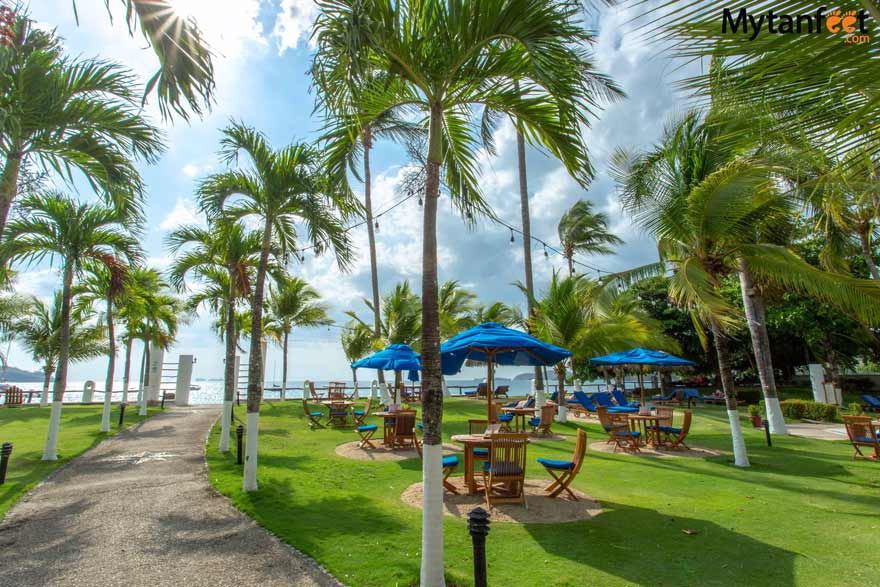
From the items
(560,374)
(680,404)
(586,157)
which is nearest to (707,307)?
(586,157)

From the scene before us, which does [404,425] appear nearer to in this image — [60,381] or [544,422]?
[544,422]

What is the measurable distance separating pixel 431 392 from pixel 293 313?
Result: 25.3 meters

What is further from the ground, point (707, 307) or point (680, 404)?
point (707, 307)

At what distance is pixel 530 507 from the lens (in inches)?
247

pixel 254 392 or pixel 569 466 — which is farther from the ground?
pixel 254 392

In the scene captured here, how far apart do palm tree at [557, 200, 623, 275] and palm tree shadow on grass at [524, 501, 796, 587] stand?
82.4 ft

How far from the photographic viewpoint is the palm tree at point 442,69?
3.91m

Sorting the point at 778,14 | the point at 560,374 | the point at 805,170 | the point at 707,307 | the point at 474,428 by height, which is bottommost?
the point at 474,428

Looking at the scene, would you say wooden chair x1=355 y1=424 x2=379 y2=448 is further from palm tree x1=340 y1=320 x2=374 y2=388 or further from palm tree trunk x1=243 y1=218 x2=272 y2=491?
palm tree x1=340 y1=320 x2=374 y2=388

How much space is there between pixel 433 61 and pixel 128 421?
1738 centimetres

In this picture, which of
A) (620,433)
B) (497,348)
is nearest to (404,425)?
(497,348)

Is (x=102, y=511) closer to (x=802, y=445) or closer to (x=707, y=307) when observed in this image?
(x=707, y=307)

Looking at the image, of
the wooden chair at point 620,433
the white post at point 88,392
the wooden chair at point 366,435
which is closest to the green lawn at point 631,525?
the wooden chair at point 620,433

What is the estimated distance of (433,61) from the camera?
15.4ft
